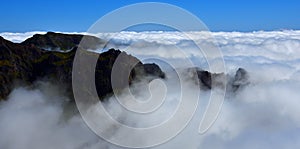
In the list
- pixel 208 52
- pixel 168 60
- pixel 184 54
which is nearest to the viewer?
pixel 208 52

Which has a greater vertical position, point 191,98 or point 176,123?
point 191,98

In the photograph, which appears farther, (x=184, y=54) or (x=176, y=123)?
(x=176, y=123)

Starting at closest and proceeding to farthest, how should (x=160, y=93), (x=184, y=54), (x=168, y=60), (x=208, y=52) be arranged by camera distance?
1. (x=208, y=52)
2. (x=184, y=54)
3. (x=168, y=60)
4. (x=160, y=93)

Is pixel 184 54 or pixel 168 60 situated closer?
pixel 184 54

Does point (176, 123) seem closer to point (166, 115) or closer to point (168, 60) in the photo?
point (166, 115)

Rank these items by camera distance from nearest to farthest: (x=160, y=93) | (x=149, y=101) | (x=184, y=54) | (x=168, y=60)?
1. (x=184, y=54)
2. (x=168, y=60)
3. (x=160, y=93)
4. (x=149, y=101)

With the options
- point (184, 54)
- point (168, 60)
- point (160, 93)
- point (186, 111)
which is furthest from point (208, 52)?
point (186, 111)

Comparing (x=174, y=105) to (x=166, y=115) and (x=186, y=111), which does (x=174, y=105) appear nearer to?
(x=166, y=115)

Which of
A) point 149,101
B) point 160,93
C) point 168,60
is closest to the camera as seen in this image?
point 168,60

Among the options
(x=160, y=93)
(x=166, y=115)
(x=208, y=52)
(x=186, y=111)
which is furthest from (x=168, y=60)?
(x=166, y=115)

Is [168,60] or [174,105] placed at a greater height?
[168,60]
